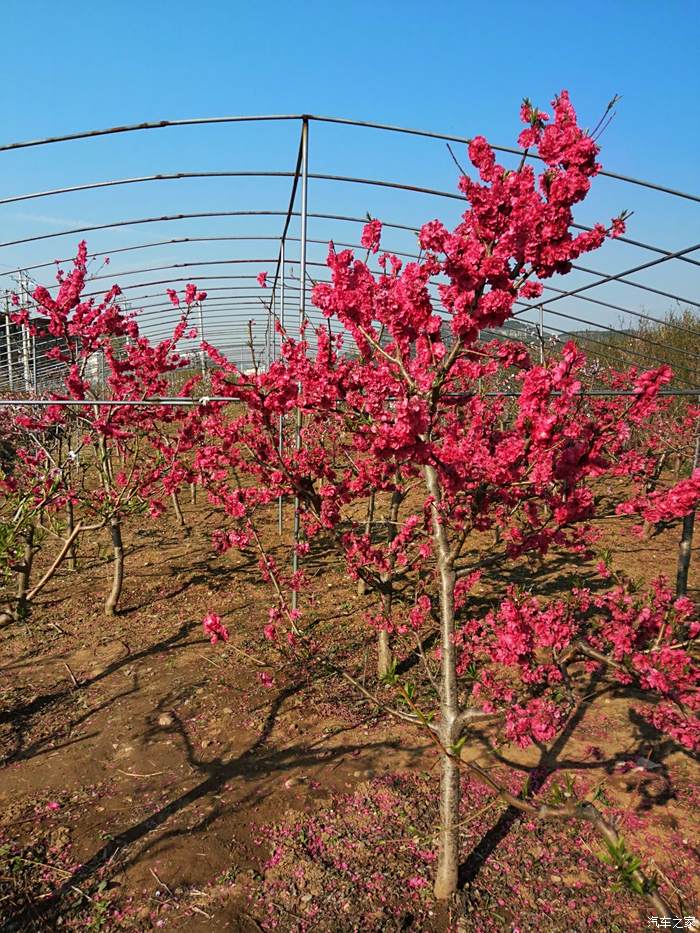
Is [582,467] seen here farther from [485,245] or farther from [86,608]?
[86,608]

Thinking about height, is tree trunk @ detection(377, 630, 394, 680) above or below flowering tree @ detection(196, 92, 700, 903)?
below

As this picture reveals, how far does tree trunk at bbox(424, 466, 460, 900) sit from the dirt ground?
0.16 m

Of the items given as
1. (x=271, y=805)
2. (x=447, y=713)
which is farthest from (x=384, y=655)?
(x=447, y=713)

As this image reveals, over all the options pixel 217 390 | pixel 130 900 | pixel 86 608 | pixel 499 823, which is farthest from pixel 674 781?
pixel 86 608

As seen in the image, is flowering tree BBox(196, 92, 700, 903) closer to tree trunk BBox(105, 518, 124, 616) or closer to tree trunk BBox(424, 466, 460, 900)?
tree trunk BBox(424, 466, 460, 900)

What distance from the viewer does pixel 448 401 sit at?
3617 mm

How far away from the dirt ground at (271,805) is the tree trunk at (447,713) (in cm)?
16

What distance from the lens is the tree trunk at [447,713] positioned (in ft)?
10.0

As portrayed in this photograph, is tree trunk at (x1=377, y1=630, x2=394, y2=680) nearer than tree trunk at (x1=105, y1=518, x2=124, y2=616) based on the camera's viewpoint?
Yes

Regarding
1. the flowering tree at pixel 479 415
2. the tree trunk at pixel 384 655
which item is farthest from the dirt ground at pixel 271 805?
the flowering tree at pixel 479 415

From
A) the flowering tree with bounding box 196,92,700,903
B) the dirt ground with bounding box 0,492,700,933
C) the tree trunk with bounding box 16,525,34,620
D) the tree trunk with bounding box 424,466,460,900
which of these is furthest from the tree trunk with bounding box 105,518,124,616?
the tree trunk with bounding box 424,466,460,900

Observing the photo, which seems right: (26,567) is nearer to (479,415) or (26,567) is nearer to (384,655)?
(384,655)

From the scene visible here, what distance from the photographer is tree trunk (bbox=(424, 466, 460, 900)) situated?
10.0 feet

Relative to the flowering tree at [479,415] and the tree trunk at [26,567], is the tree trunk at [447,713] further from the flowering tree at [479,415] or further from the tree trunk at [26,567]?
the tree trunk at [26,567]
